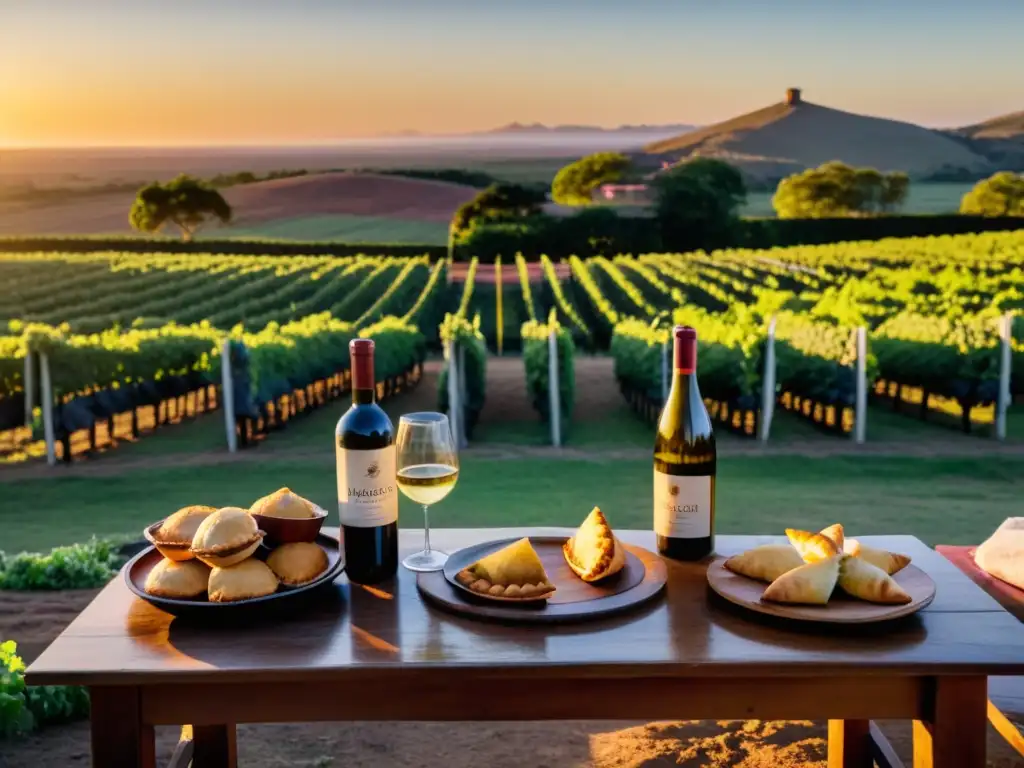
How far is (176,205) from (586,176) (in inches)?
911

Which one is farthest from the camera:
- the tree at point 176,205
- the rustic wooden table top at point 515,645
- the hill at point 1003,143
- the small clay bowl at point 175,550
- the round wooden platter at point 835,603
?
the tree at point 176,205

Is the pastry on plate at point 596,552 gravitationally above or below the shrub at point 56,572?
above

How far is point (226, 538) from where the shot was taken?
1969 millimetres

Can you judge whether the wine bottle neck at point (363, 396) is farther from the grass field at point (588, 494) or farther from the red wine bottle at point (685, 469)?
the grass field at point (588, 494)

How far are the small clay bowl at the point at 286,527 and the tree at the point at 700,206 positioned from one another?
46.8m

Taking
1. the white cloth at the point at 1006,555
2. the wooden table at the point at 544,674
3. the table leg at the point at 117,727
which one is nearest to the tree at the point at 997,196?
the white cloth at the point at 1006,555

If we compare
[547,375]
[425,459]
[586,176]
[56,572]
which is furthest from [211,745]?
[586,176]

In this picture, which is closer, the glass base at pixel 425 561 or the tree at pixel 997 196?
the glass base at pixel 425 561

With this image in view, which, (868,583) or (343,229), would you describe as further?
(343,229)

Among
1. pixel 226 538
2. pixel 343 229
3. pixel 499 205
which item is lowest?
pixel 226 538

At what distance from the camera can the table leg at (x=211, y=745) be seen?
2760mm

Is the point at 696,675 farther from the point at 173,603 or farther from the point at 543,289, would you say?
the point at 543,289

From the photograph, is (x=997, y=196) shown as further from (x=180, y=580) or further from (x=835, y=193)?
(x=180, y=580)

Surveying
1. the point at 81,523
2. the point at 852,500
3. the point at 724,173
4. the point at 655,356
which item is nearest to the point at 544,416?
the point at 655,356
